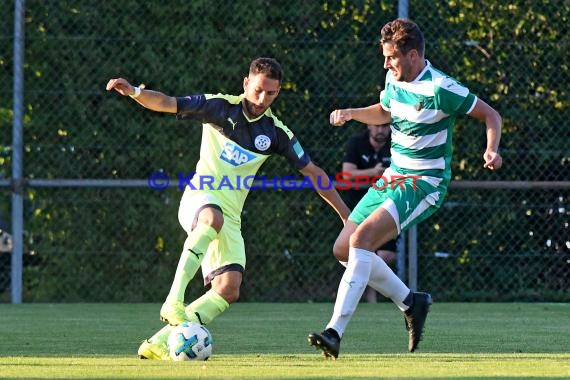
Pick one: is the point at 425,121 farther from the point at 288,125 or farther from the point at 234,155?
the point at 288,125

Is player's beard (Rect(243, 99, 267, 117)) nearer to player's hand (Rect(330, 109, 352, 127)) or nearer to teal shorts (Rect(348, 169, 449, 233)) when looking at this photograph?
player's hand (Rect(330, 109, 352, 127))

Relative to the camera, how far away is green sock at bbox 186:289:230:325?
6724 mm

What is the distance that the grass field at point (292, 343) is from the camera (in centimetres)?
543

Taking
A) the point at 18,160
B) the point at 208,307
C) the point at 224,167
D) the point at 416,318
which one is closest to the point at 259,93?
the point at 224,167

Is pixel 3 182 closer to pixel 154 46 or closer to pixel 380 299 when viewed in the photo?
pixel 154 46

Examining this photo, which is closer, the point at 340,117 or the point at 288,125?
the point at 340,117

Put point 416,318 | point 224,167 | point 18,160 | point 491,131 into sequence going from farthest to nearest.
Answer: point 18,160 < point 224,167 < point 416,318 < point 491,131

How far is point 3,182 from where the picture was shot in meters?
11.5

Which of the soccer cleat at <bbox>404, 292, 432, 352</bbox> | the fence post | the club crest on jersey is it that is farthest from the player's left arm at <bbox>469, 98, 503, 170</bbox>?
the fence post

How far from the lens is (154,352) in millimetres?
6289

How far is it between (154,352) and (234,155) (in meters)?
1.46

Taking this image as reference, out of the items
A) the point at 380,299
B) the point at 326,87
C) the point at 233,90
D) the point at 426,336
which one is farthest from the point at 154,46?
the point at 426,336

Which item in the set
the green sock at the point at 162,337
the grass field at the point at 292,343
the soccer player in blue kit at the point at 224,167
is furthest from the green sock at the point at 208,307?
the green sock at the point at 162,337

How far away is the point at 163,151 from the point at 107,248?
1014mm
